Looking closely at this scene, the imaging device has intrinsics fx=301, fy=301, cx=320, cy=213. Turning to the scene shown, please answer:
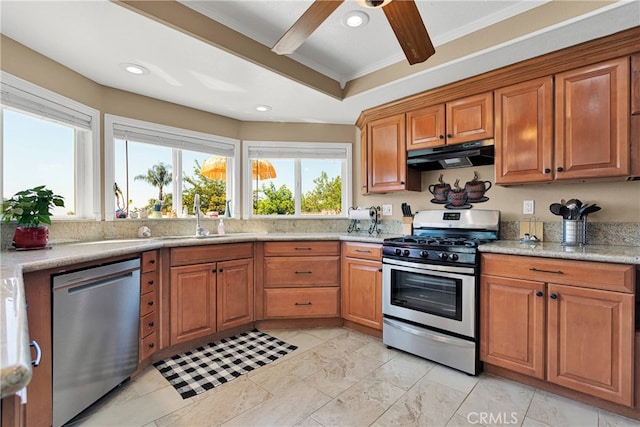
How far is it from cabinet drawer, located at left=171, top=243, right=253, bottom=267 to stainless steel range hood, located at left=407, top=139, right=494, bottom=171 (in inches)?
71.1

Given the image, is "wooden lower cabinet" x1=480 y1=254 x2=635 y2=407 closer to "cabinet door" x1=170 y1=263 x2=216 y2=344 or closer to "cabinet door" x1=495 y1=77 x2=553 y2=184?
"cabinet door" x1=495 y1=77 x2=553 y2=184

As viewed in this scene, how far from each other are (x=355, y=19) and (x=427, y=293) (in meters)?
2.08

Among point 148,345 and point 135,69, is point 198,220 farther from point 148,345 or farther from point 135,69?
point 135,69

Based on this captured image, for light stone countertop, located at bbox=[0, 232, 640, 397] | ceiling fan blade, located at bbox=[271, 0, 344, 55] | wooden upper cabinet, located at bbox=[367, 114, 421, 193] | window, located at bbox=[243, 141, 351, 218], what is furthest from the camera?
window, located at bbox=[243, 141, 351, 218]

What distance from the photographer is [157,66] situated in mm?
2262

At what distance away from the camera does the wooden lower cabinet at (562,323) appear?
5.50ft

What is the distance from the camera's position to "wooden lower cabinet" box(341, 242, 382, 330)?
2760mm

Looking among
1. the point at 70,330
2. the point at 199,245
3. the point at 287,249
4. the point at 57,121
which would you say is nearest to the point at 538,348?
the point at 287,249

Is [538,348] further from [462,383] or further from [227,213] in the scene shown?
[227,213]

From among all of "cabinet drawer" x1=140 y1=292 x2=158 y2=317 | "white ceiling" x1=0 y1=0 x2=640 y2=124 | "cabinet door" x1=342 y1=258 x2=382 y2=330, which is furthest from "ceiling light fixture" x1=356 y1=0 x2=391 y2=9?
"cabinet drawer" x1=140 y1=292 x2=158 y2=317

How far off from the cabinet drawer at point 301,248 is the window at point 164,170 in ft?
2.61

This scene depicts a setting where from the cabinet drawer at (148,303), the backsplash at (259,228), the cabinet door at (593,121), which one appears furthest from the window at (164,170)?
the cabinet door at (593,121)

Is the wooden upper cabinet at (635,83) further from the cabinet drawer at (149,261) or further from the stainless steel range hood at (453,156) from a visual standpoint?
the cabinet drawer at (149,261)

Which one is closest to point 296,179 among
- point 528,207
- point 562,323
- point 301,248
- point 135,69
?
point 301,248
